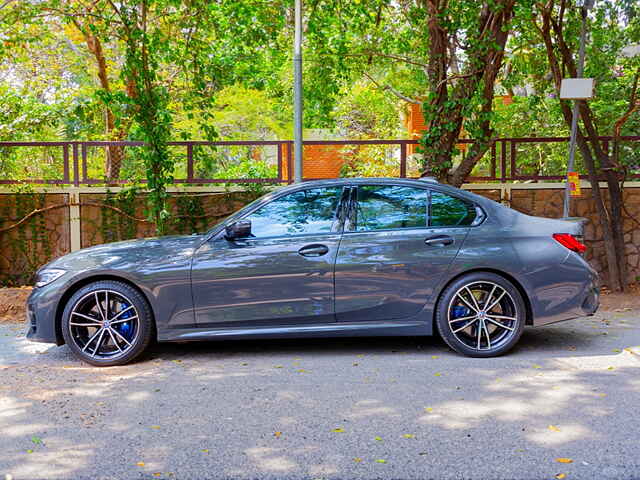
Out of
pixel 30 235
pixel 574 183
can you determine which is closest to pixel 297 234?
pixel 574 183

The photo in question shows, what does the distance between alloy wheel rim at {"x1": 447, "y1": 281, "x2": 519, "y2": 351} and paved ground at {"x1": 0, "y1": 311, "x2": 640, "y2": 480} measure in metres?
0.20

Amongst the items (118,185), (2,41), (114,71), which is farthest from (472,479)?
(114,71)

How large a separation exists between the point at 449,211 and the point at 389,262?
0.74m

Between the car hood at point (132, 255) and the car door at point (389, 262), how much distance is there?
4.41 ft

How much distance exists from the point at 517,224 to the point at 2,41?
10.3 meters

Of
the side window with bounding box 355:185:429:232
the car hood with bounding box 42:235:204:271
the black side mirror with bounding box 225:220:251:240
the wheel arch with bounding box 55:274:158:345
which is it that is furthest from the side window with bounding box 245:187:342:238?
the wheel arch with bounding box 55:274:158:345

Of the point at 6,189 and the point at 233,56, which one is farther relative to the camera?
the point at 233,56

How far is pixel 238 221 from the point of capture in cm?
618

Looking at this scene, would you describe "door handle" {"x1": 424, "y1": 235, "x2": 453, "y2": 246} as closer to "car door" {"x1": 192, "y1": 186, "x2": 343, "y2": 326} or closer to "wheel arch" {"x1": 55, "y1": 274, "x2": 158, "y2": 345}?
"car door" {"x1": 192, "y1": 186, "x2": 343, "y2": 326}

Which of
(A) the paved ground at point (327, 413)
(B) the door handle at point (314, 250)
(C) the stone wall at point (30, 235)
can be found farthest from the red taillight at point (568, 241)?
(C) the stone wall at point (30, 235)

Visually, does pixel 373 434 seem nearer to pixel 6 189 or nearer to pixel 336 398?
pixel 336 398

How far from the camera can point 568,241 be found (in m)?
6.24

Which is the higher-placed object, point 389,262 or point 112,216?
point 112,216

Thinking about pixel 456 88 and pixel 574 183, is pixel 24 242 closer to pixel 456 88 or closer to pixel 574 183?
pixel 456 88
